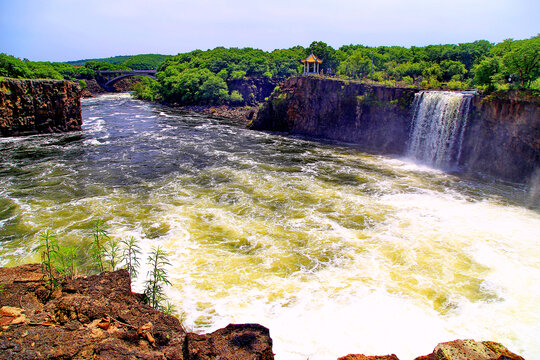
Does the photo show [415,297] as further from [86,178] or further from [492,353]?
[86,178]

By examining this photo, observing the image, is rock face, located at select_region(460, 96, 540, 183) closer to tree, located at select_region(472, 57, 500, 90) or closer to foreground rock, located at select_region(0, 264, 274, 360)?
tree, located at select_region(472, 57, 500, 90)

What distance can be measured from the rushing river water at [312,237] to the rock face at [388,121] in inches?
152

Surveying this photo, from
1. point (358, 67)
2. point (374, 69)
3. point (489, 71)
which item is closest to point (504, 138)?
point (489, 71)

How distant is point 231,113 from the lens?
6644cm

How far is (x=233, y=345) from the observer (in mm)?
7184

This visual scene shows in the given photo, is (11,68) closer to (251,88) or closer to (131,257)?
(251,88)

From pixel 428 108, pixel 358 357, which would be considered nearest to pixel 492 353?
pixel 358 357

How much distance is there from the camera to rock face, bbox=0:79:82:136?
4216 centimetres

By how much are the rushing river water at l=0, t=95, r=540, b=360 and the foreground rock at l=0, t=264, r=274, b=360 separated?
3402 millimetres

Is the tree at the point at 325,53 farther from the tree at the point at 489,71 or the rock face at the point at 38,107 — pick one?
the rock face at the point at 38,107

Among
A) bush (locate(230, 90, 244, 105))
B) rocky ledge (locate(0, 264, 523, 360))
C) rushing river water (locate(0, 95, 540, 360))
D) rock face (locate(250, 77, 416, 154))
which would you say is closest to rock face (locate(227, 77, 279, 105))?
bush (locate(230, 90, 244, 105))

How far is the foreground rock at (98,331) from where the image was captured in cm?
666

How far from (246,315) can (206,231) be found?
23.8 feet

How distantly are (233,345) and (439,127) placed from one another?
110 ft
